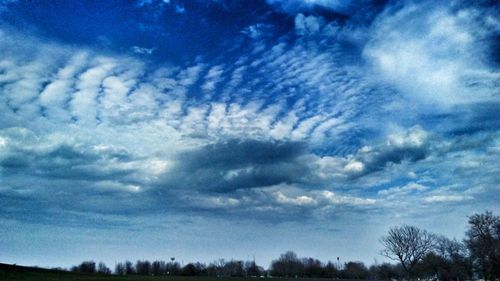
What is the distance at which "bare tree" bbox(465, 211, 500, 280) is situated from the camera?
8644 cm

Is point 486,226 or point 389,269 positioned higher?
point 486,226

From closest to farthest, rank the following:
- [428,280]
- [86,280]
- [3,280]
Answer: [3,280] < [86,280] < [428,280]

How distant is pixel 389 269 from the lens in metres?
200

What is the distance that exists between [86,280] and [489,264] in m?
79.7

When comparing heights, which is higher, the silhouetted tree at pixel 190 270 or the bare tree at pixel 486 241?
the bare tree at pixel 486 241

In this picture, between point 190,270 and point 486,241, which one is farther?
point 190,270

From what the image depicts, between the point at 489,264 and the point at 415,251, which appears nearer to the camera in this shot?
the point at 489,264

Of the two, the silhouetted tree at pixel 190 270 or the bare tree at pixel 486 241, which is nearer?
the bare tree at pixel 486 241

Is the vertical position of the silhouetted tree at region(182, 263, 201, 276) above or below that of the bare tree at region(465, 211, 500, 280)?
below

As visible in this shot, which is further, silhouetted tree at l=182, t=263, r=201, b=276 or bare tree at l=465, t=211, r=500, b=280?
silhouetted tree at l=182, t=263, r=201, b=276

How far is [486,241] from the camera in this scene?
285 ft

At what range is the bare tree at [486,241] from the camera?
3403 inches

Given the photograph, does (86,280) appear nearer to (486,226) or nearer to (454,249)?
(486,226)

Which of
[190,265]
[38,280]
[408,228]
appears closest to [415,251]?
[408,228]
